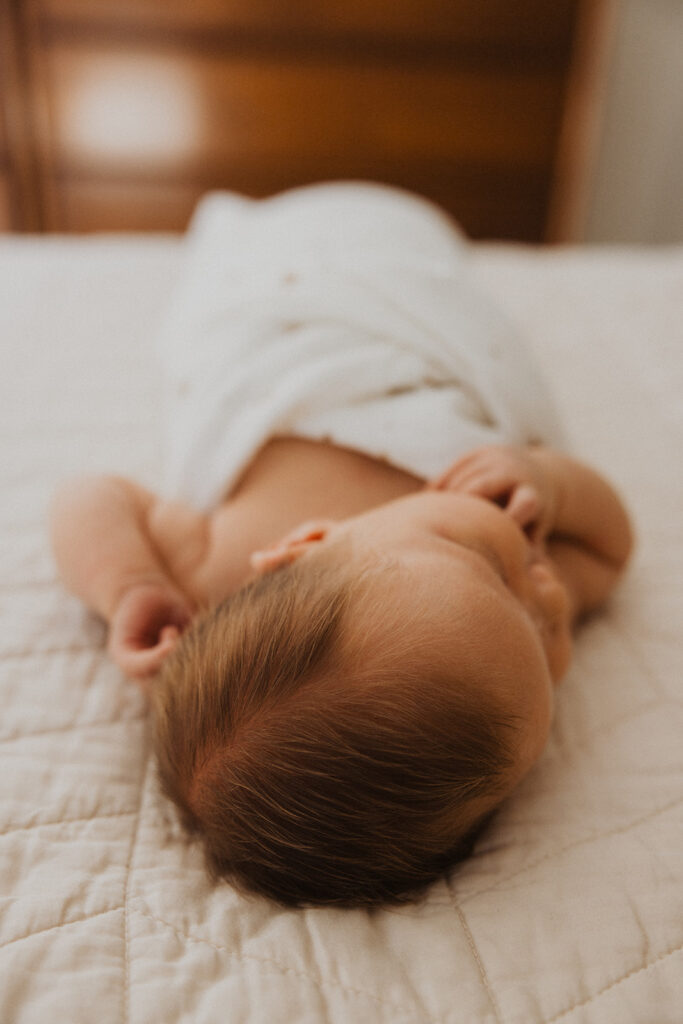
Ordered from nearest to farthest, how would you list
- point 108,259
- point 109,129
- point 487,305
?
point 487,305 < point 108,259 < point 109,129

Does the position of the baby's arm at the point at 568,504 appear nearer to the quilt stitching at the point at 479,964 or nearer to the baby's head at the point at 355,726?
the baby's head at the point at 355,726

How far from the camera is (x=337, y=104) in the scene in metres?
2.34

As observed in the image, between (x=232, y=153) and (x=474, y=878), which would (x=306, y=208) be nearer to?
(x=474, y=878)

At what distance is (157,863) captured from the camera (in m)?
0.50

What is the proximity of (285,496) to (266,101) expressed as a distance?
76.6 inches

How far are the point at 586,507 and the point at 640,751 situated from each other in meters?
0.24

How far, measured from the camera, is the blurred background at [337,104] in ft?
7.33

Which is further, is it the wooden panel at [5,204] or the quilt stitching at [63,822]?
the wooden panel at [5,204]

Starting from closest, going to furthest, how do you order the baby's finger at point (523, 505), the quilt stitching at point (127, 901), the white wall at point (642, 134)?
1. the quilt stitching at point (127, 901)
2. the baby's finger at point (523, 505)
3. the white wall at point (642, 134)

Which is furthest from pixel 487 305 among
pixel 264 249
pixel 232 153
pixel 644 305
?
pixel 232 153

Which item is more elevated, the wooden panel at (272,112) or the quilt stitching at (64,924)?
the wooden panel at (272,112)

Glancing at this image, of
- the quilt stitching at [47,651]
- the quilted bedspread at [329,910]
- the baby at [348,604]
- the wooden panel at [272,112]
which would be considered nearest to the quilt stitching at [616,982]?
the quilted bedspread at [329,910]

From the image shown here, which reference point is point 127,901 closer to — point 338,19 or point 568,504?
point 568,504

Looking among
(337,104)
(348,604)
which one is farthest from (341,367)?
(337,104)
